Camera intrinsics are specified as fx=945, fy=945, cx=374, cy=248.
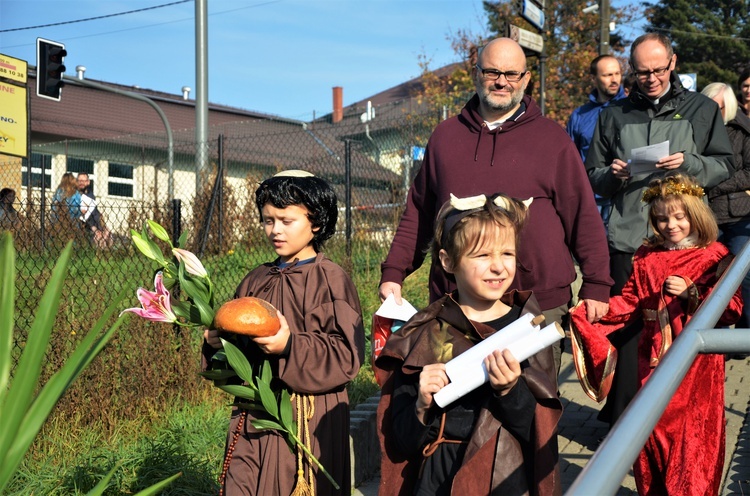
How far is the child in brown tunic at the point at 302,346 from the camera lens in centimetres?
333

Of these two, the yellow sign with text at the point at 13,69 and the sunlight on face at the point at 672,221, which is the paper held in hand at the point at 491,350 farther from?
the yellow sign with text at the point at 13,69

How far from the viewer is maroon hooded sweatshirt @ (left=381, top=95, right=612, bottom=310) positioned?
3867 millimetres

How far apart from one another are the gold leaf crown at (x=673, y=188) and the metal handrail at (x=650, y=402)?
2.43 meters

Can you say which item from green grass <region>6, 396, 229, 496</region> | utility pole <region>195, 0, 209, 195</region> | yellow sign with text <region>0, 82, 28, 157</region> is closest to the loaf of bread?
green grass <region>6, 396, 229, 496</region>

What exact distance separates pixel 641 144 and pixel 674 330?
1.12 meters

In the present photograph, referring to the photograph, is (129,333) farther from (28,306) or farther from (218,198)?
(218,198)

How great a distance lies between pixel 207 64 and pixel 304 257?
11.2 m

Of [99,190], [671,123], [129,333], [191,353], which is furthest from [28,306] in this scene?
[99,190]

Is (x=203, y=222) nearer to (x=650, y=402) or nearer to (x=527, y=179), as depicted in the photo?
(x=527, y=179)

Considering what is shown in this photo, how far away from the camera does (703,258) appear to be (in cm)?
447

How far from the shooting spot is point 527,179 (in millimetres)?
3893

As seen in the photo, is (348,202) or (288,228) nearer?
(288,228)

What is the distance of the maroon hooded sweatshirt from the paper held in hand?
123cm

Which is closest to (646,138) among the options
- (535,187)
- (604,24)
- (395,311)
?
(535,187)
